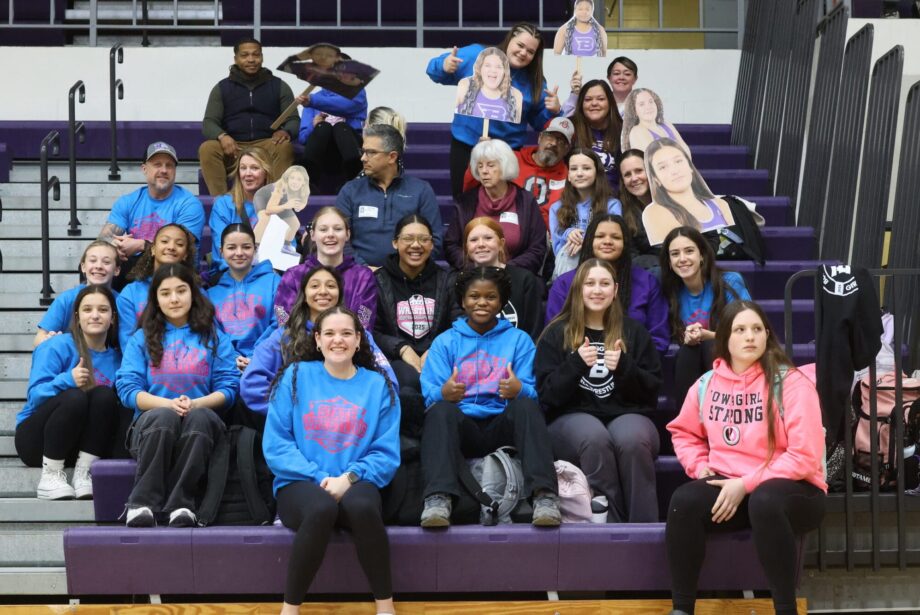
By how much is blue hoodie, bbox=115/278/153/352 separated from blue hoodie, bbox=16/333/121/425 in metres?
0.09

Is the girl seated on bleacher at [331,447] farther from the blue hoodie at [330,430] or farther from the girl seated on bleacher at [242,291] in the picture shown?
the girl seated on bleacher at [242,291]

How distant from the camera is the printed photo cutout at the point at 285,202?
6.83m

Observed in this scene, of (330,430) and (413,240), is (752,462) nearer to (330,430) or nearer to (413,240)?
(330,430)

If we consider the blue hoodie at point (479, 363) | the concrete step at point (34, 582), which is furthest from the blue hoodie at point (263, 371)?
the concrete step at point (34, 582)

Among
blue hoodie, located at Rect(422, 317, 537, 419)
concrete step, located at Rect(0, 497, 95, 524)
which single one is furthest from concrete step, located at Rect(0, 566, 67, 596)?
blue hoodie, located at Rect(422, 317, 537, 419)

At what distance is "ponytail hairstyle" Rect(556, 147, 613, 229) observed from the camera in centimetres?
681

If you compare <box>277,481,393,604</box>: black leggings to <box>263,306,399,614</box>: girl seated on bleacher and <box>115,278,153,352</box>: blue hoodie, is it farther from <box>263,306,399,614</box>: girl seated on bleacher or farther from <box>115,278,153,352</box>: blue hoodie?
<box>115,278,153,352</box>: blue hoodie

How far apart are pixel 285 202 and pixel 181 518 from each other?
2146 millimetres

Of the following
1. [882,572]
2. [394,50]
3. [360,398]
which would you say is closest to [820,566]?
[882,572]

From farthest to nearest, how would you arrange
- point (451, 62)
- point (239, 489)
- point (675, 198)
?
point (451, 62), point (675, 198), point (239, 489)

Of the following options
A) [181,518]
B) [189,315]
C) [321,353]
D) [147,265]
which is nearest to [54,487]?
[181,518]

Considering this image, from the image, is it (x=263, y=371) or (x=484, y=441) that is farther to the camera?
(x=263, y=371)

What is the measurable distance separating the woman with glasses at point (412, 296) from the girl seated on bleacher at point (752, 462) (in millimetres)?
1332

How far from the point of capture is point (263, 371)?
5641 mm
